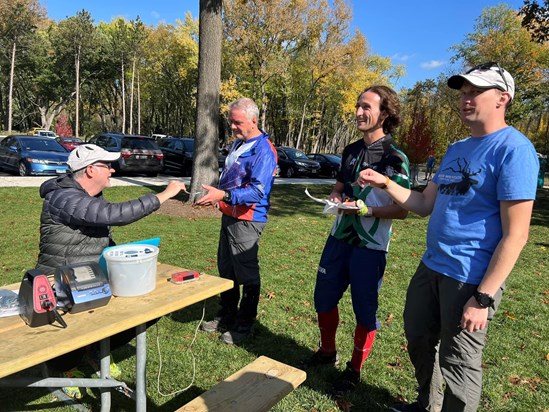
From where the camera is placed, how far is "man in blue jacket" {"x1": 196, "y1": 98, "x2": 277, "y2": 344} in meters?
3.37

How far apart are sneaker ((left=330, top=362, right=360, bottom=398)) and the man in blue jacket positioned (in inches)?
39.5

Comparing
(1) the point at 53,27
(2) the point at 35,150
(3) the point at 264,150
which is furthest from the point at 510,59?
(1) the point at 53,27

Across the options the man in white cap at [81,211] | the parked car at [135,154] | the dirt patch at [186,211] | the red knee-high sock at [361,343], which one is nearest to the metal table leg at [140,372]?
the man in white cap at [81,211]

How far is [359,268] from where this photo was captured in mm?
2742

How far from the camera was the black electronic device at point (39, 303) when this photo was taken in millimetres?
1710

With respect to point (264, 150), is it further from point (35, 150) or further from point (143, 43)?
point (143, 43)

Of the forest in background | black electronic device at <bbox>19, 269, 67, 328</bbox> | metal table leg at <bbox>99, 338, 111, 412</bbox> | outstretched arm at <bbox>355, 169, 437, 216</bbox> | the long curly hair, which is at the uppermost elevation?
the forest in background

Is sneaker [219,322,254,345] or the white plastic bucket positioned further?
sneaker [219,322,254,345]

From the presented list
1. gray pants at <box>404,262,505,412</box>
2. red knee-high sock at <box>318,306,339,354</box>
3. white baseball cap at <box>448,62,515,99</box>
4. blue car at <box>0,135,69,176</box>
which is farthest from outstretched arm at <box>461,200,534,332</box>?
blue car at <box>0,135,69,176</box>

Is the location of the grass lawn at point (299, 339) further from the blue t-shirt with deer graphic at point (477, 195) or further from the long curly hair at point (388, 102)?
the long curly hair at point (388, 102)

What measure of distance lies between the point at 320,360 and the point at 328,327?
349 millimetres

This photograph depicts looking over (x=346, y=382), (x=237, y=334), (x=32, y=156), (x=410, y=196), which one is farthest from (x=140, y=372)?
(x=32, y=156)

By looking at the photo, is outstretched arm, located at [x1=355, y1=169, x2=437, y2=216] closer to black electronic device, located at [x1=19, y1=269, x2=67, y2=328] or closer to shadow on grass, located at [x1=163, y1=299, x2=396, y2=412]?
shadow on grass, located at [x1=163, y1=299, x2=396, y2=412]

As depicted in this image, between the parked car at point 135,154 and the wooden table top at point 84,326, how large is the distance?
537 inches
